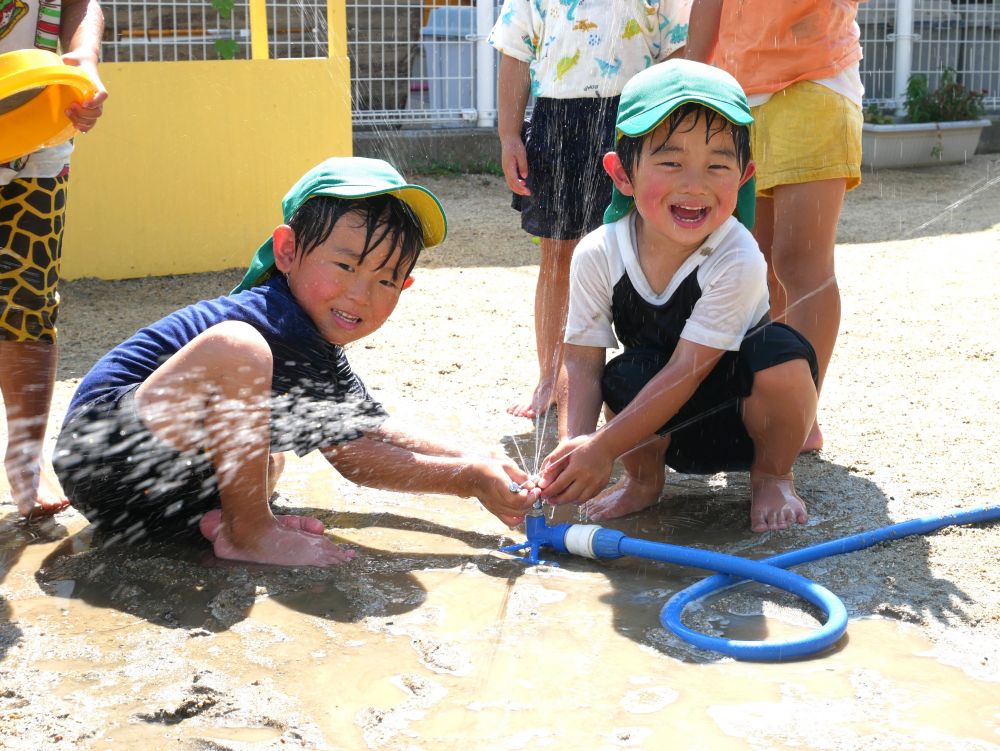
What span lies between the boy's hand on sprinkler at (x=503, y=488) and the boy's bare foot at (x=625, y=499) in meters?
0.35

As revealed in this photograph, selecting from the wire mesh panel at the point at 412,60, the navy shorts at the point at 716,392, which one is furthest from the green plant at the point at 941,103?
the navy shorts at the point at 716,392

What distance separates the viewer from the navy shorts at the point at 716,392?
2996 millimetres

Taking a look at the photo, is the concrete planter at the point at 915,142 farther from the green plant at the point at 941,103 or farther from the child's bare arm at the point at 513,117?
the child's bare arm at the point at 513,117

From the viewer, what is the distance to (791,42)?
347 cm

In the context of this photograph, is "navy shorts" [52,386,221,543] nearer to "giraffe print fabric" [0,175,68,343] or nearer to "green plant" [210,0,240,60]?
"giraffe print fabric" [0,175,68,343]

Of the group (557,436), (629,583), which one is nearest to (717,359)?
(629,583)

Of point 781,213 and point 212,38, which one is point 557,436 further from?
point 212,38

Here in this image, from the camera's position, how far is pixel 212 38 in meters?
8.12

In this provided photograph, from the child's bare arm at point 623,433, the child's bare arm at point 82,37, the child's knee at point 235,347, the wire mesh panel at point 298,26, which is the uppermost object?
the wire mesh panel at point 298,26

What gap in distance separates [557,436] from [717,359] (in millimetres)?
1015

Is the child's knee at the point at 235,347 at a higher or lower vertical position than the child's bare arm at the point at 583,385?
higher

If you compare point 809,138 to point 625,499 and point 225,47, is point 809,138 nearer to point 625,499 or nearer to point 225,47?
point 625,499

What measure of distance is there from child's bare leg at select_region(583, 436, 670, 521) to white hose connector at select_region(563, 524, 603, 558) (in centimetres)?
36

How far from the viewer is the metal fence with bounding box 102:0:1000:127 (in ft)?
25.9
